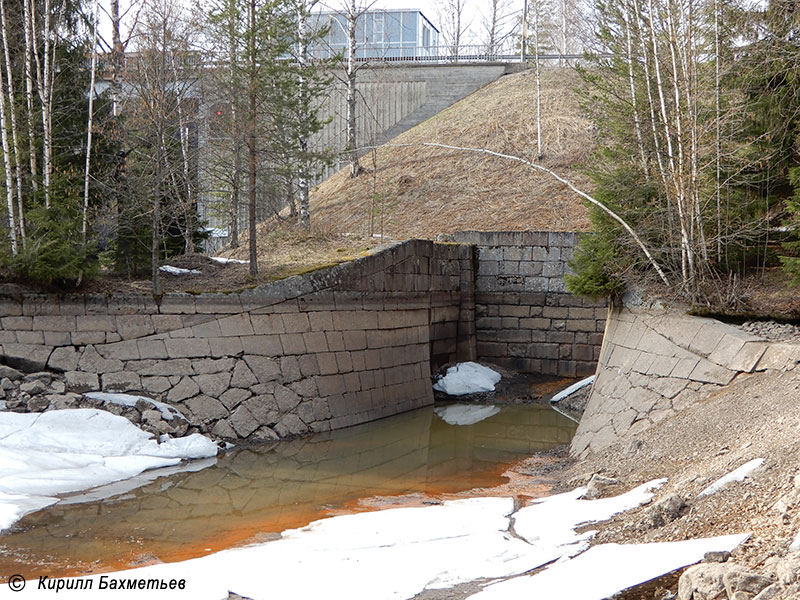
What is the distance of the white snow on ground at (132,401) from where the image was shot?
11242mm

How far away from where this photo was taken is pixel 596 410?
1184cm

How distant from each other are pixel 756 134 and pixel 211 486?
9707 millimetres

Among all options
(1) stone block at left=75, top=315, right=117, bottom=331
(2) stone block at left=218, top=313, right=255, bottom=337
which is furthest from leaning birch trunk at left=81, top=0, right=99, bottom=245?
(2) stone block at left=218, top=313, right=255, bottom=337

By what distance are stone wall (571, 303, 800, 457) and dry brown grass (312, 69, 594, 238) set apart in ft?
35.8

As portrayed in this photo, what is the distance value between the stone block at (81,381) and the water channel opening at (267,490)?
6.82ft

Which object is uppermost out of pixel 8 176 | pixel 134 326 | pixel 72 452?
pixel 8 176

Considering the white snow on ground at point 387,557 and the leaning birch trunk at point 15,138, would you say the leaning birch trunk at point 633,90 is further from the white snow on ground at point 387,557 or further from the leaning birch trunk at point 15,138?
the leaning birch trunk at point 15,138

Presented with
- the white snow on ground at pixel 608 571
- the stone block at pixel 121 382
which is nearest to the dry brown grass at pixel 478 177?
the stone block at pixel 121 382

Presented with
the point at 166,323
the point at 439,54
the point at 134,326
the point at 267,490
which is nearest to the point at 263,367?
the point at 166,323

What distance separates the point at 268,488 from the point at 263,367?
3148mm

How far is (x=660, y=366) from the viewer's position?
35.5 feet

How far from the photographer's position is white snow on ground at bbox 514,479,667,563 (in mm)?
5820

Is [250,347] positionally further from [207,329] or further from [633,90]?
[633,90]

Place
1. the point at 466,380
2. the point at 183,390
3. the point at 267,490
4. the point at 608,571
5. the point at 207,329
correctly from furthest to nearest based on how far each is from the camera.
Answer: the point at 466,380
the point at 207,329
the point at 183,390
the point at 267,490
the point at 608,571
